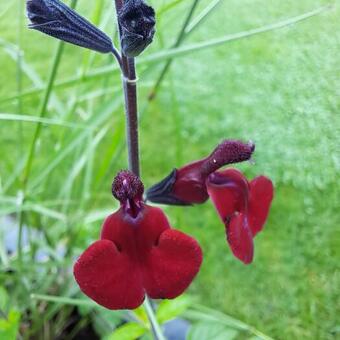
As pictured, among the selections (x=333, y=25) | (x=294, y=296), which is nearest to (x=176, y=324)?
(x=294, y=296)

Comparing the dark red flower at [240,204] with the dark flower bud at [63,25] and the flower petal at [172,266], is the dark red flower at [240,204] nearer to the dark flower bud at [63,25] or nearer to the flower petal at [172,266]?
the flower petal at [172,266]

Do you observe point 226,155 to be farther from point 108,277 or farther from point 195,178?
point 108,277

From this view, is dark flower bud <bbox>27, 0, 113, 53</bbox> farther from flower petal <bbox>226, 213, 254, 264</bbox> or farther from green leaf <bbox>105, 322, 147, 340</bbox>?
green leaf <bbox>105, 322, 147, 340</bbox>

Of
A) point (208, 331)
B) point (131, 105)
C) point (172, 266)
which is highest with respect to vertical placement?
point (131, 105)

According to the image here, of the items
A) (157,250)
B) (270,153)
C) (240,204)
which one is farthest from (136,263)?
(270,153)

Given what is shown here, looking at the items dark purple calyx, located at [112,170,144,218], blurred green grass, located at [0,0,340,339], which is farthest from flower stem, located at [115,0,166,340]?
blurred green grass, located at [0,0,340,339]
